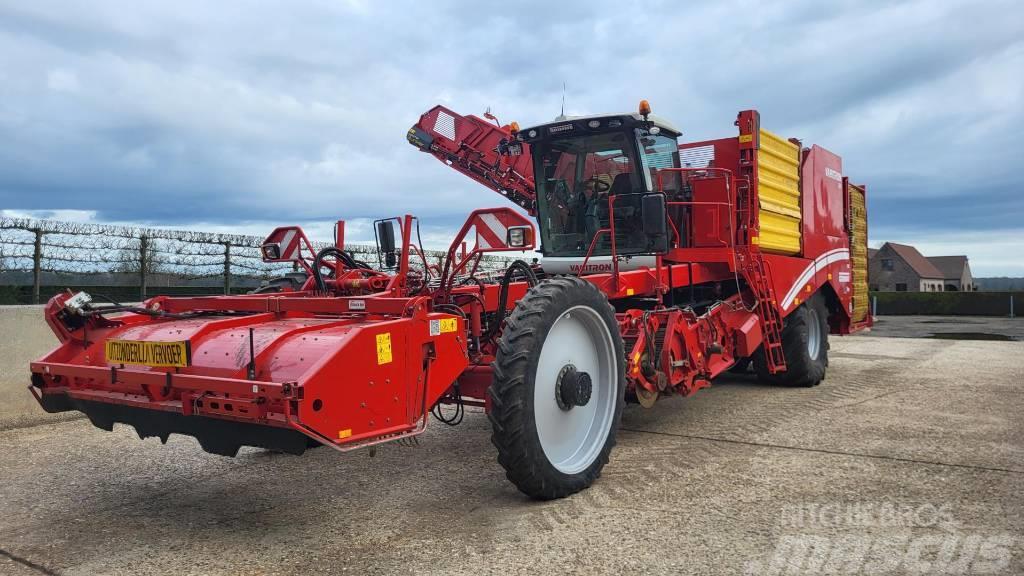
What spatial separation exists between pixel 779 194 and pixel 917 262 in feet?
181

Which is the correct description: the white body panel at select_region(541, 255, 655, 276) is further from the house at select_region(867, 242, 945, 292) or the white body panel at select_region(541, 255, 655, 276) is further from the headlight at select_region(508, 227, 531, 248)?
the house at select_region(867, 242, 945, 292)

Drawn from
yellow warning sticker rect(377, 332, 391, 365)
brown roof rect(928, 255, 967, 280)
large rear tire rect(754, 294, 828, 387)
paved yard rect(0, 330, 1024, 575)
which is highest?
brown roof rect(928, 255, 967, 280)

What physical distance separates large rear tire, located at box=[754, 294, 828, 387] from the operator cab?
264 centimetres

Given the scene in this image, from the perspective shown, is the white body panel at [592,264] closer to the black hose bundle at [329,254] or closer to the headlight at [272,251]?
the black hose bundle at [329,254]

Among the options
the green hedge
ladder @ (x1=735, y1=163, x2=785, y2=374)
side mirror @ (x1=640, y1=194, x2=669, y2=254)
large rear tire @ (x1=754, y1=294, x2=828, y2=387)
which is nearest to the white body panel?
side mirror @ (x1=640, y1=194, x2=669, y2=254)

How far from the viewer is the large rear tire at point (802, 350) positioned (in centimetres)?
852

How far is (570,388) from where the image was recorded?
442cm

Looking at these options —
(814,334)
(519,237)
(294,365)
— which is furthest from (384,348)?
(814,334)

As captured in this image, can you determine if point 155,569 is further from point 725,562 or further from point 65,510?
point 725,562

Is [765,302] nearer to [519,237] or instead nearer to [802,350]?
[802,350]

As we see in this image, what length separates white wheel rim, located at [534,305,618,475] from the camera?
439 cm

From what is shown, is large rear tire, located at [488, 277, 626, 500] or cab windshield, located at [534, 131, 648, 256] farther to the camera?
cab windshield, located at [534, 131, 648, 256]

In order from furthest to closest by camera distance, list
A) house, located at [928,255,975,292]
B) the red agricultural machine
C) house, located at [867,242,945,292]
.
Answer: house, located at [928,255,975,292] < house, located at [867,242,945,292] < the red agricultural machine

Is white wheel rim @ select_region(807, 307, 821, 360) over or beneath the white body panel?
beneath
